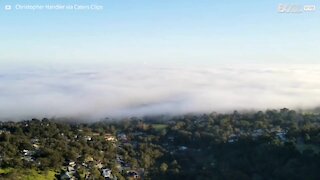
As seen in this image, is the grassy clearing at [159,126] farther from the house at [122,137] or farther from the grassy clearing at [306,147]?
the grassy clearing at [306,147]

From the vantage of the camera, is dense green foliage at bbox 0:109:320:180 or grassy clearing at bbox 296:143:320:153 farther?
grassy clearing at bbox 296:143:320:153

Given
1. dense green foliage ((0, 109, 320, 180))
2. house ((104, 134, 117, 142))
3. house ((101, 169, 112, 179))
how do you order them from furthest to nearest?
1. house ((104, 134, 117, 142))
2. dense green foliage ((0, 109, 320, 180))
3. house ((101, 169, 112, 179))

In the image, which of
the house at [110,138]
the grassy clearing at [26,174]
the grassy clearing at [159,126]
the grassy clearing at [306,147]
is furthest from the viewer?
the grassy clearing at [159,126]

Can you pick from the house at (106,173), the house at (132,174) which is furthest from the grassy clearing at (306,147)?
the house at (106,173)

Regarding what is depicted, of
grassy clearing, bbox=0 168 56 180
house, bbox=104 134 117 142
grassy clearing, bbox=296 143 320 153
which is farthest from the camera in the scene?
house, bbox=104 134 117 142

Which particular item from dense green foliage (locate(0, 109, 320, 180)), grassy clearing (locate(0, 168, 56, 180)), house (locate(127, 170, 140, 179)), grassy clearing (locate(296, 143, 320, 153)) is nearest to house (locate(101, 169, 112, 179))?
dense green foliage (locate(0, 109, 320, 180))

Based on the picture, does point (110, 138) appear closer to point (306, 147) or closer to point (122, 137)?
point (122, 137)

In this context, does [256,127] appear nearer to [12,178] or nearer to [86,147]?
[86,147]

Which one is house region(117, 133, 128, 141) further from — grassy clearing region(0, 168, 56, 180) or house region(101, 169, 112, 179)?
grassy clearing region(0, 168, 56, 180)
